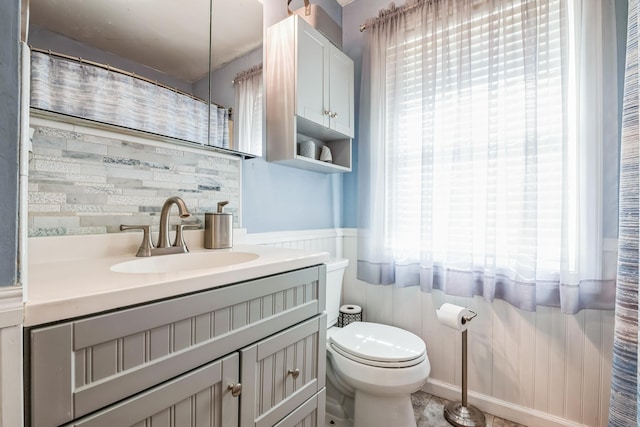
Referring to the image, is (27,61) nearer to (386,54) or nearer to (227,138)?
(227,138)

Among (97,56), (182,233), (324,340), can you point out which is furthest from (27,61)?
(324,340)

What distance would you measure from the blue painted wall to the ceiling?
690 millimetres

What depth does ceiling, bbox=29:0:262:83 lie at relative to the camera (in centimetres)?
94

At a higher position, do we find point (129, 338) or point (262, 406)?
point (129, 338)

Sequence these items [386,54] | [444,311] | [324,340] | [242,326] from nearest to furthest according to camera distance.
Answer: [242,326] → [324,340] → [444,311] → [386,54]

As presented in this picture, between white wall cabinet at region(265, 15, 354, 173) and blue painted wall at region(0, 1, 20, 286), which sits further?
white wall cabinet at region(265, 15, 354, 173)

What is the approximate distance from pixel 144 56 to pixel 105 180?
18.9 inches

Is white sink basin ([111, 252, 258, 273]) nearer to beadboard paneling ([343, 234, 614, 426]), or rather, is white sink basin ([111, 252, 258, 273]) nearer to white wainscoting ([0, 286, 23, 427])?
white wainscoting ([0, 286, 23, 427])

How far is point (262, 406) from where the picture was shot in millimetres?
869

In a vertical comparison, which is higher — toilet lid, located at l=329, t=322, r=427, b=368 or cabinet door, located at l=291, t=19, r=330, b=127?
cabinet door, located at l=291, t=19, r=330, b=127

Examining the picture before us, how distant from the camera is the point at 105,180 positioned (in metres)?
1.01

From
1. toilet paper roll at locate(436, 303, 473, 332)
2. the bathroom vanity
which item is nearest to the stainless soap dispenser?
the bathroom vanity

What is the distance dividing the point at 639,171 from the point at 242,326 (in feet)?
4.75

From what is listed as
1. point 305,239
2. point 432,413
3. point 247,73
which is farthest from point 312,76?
point 432,413
